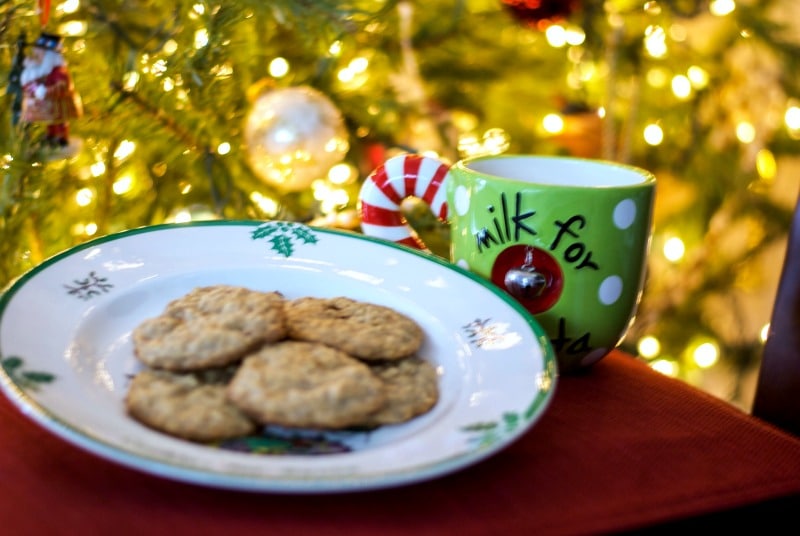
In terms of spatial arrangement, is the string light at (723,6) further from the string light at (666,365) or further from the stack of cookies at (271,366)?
the stack of cookies at (271,366)

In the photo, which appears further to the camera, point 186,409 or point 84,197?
point 84,197

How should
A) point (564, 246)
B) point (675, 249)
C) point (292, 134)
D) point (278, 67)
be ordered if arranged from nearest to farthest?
point (564, 246), point (292, 134), point (278, 67), point (675, 249)

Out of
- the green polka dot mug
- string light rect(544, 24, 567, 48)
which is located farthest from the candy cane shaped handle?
string light rect(544, 24, 567, 48)

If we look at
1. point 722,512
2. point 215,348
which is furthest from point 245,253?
point 722,512

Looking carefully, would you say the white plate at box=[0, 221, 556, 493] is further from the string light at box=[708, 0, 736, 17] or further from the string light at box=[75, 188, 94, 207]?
the string light at box=[708, 0, 736, 17]

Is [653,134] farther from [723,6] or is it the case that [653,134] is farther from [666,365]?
[666,365]

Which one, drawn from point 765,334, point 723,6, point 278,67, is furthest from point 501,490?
point 723,6

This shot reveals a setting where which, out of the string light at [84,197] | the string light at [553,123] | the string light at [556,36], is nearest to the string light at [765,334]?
the string light at [553,123]
